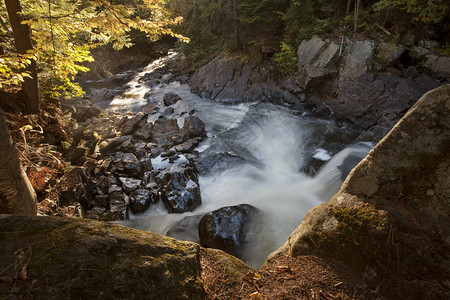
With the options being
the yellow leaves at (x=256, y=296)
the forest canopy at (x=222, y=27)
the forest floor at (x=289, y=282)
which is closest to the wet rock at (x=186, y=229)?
the forest floor at (x=289, y=282)

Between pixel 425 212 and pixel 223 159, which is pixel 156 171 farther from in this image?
pixel 425 212

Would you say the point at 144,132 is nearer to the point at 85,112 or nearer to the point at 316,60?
the point at 85,112

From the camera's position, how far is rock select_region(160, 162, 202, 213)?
6.39 meters

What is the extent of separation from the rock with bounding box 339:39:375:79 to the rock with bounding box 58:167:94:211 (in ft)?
41.7

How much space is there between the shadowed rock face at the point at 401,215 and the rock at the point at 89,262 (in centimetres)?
159

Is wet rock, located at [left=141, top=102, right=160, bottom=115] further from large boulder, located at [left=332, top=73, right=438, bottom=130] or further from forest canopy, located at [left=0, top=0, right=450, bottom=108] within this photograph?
large boulder, located at [left=332, top=73, right=438, bottom=130]

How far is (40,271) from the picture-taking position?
135cm

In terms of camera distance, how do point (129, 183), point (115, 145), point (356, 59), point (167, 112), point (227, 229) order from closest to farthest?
1. point (227, 229)
2. point (129, 183)
3. point (115, 145)
4. point (356, 59)
5. point (167, 112)

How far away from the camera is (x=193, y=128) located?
10734 millimetres

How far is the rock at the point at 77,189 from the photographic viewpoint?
5.29m

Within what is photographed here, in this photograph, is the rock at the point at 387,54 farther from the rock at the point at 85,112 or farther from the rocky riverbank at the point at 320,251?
the rock at the point at 85,112

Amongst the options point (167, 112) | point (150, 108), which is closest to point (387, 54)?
point (167, 112)

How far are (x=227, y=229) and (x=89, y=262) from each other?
11.9 ft

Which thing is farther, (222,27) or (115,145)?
(222,27)
